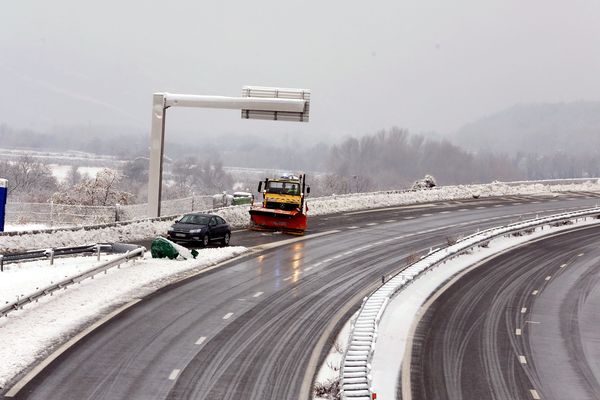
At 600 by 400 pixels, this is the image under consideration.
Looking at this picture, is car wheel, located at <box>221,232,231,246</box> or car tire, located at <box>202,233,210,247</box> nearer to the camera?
car tire, located at <box>202,233,210,247</box>

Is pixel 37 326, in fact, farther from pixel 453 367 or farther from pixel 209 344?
pixel 453 367

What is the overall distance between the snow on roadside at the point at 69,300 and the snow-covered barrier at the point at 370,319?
6373 mm

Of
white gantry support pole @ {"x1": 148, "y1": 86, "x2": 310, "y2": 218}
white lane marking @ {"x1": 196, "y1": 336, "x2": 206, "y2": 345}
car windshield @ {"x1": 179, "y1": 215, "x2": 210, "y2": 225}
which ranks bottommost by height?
white lane marking @ {"x1": 196, "y1": 336, "x2": 206, "y2": 345}

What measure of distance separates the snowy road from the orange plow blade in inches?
106

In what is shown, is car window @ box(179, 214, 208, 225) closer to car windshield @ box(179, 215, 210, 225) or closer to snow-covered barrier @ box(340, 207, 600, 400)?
car windshield @ box(179, 215, 210, 225)

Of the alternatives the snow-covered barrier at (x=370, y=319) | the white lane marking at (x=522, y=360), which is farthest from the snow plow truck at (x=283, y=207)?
the white lane marking at (x=522, y=360)

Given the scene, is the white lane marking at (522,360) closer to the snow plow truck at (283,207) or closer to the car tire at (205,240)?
the car tire at (205,240)

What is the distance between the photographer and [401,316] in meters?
21.3

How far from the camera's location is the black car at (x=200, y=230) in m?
31.9

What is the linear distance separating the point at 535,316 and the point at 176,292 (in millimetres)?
10558

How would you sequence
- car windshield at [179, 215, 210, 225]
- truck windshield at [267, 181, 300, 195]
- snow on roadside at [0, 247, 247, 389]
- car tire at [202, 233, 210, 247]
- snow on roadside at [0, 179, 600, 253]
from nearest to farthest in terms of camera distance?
snow on roadside at [0, 247, 247, 389]
snow on roadside at [0, 179, 600, 253]
car tire at [202, 233, 210, 247]
car windshield at [179, 215, 210, 225]
truck windshield at [267, 181, 300, 195]

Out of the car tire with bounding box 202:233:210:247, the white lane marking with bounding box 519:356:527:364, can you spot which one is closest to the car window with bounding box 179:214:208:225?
A: the car tire with bounding box 202:233:210:247

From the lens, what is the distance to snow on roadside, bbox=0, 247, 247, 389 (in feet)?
53.7

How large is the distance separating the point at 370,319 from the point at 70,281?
30.3ft
